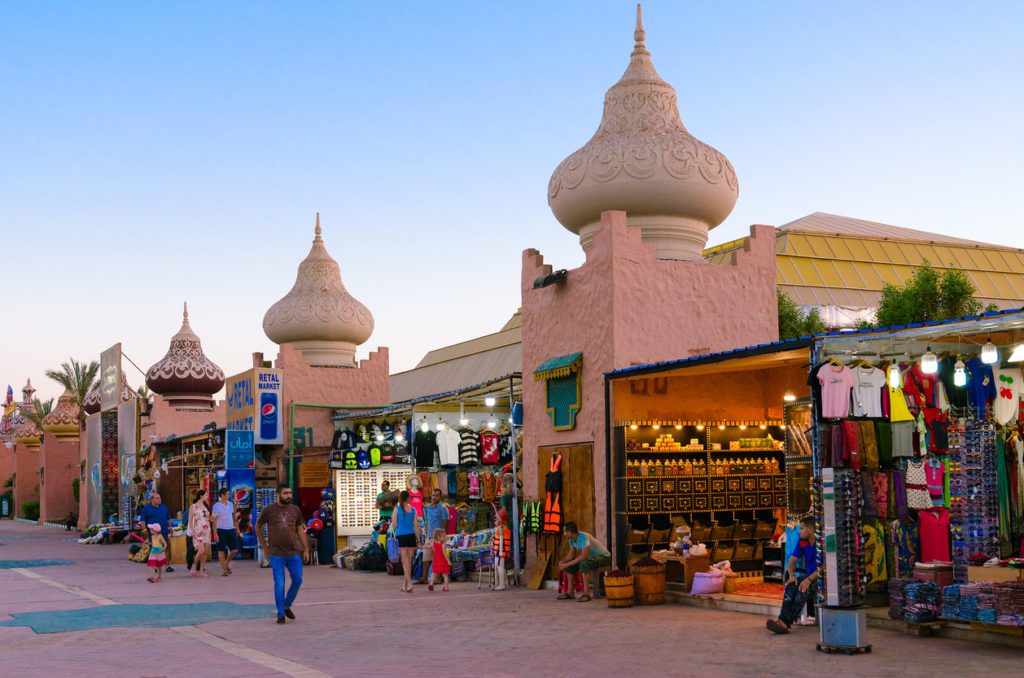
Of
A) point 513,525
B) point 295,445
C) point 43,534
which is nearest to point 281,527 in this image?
point 513,525

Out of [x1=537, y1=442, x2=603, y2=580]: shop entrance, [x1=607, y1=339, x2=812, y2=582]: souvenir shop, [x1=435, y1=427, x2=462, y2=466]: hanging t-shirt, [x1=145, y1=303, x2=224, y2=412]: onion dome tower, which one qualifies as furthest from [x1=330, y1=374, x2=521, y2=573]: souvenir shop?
[x1=145, y1=303, x2=224, y2=412]: onion dome tower

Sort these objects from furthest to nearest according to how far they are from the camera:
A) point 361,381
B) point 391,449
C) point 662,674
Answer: point 361,381, point 391,449, point 662,674

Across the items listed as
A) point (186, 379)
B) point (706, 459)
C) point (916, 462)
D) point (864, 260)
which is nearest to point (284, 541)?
point (706, 459)

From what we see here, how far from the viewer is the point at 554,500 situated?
17438 millimetres

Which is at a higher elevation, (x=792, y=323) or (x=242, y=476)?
(x=792, y=323)

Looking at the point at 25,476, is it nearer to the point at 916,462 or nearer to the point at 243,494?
the point at 243,494

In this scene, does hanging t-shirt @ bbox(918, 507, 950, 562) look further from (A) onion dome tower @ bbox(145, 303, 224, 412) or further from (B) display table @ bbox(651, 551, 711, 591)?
(A) onion dome tower @ bbox(145, 303, 224, 412)

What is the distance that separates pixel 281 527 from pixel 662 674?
5695 millimetres

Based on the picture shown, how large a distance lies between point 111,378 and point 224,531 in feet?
58.8

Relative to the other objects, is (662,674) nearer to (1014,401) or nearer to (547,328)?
(1014,401)

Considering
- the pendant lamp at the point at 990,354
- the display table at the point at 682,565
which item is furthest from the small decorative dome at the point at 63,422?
the pendant lamp at the point at 990,354

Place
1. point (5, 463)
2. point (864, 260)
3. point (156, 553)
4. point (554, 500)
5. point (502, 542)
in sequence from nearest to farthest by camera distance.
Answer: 1. point (554, 500)
2. point (502, 542)
3. point (156, 553)
4. point (864, 260)
5. point (5, 463)

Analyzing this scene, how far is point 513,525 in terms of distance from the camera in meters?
18.1

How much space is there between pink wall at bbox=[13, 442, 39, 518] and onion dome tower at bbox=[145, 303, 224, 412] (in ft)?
72.4
